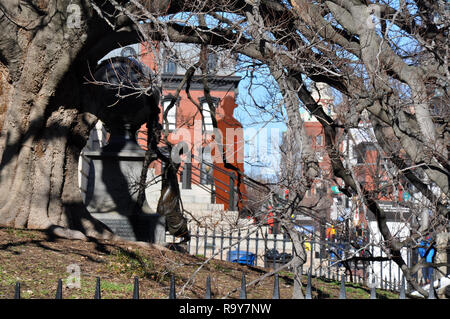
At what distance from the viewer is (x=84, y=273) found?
6.52m

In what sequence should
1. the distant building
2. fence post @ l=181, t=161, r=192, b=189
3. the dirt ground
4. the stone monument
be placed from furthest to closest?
fence post @ l=181, t=161, r=192, b=189, the stone monument, the distant building, the dirt ground

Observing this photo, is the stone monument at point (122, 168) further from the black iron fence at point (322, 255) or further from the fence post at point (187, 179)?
the fence post at point (187, 179)

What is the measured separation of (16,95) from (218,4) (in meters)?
3.46

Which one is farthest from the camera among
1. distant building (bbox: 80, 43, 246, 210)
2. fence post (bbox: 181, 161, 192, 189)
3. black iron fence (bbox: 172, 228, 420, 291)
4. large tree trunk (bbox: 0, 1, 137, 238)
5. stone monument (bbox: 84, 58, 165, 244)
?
fence post (bbox: 181, 161, 192, 189)

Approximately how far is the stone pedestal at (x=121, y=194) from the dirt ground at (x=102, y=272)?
1673 mm

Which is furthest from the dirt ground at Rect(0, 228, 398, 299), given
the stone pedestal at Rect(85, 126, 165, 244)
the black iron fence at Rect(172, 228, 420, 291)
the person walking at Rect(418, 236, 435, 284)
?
the stone pedestal at Rect(85, 126, 165, 244)

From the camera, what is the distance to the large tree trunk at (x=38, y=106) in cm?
838

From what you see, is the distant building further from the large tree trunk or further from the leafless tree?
the large tree trunk

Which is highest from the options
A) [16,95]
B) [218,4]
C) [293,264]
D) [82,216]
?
[218,4]

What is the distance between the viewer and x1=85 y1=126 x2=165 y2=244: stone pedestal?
10.5 meters

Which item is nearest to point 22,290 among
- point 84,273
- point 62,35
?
point 84,273

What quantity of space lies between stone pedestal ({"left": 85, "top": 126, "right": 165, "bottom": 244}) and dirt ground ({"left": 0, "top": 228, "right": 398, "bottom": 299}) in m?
1.67
